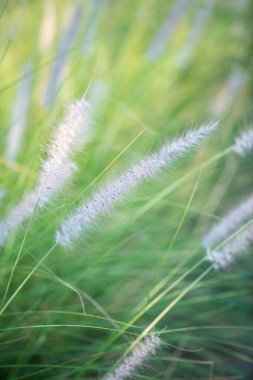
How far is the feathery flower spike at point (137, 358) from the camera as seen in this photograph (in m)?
0.92

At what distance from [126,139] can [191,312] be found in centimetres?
87

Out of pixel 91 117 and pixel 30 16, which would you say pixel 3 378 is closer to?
pixel 91 117

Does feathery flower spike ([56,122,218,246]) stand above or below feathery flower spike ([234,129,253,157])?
above

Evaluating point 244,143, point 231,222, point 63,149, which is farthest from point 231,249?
point 63,149

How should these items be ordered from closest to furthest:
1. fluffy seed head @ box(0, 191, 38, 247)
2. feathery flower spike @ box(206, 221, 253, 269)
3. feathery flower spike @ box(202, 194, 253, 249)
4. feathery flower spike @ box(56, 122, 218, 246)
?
feathery flower spike @ box(56, 122, 218, 246) < fluffy seed head @ box(0, 191, 38, 247) < feathery flower spike @ box(206, 221, 253, 269) < feathery flower spike @ box(202, 194, 253, 249)

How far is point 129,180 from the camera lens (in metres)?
0.86

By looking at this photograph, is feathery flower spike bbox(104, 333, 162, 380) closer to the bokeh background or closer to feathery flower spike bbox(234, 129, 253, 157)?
the bokeh background

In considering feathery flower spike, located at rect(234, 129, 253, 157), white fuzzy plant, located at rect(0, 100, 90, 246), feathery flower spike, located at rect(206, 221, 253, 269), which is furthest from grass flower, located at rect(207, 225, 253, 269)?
white fuzzy plant, located at rect(0, 100, 90, 246)

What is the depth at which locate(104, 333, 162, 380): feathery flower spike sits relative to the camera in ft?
3.01

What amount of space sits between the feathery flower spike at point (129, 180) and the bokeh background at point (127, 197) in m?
0.06

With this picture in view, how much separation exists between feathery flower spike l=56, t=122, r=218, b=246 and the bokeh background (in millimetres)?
65

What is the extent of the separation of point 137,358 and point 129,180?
0.39 metres

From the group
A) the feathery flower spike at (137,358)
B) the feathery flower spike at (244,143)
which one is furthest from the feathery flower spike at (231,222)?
the feathery flower spike at (137,358)

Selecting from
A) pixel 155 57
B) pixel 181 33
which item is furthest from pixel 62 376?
pixel 181 33
